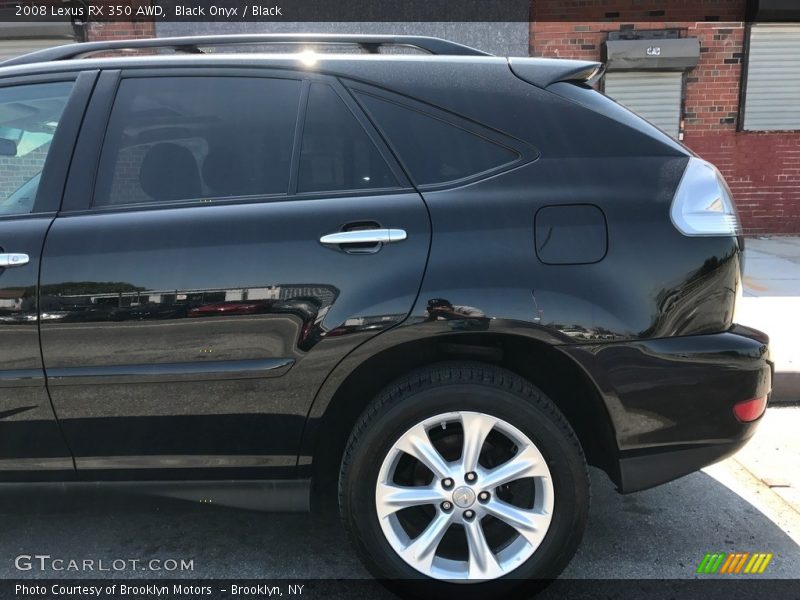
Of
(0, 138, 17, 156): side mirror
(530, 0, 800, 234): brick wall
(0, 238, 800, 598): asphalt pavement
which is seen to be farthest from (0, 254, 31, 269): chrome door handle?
(530, 0, 800, 234): brick wall

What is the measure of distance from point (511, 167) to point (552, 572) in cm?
136

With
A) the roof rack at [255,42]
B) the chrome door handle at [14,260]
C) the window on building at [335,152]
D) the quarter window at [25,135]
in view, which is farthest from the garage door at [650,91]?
the chrome door handle at [14,260]

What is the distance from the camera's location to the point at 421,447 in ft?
6.41

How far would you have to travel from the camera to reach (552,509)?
198 cm

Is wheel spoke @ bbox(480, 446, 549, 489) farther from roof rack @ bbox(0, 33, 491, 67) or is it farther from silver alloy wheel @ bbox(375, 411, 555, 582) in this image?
roof rack @ bbox(0, 33, 491, 67)

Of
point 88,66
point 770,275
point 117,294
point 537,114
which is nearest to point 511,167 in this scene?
point 537,114

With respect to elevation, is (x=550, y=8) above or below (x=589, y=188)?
above

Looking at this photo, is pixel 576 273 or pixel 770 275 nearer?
pixel 576 273

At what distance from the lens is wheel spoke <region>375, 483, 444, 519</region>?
6.49 ft

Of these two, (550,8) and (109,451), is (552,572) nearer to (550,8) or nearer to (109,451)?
(109,451)

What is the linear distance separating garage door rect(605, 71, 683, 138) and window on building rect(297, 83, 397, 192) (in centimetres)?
731

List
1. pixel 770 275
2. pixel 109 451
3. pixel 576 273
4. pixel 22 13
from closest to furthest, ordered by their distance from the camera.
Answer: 1. pixel 576 273
2. pixel 109 451
3. pixel 770 275
4. pixel 22 13

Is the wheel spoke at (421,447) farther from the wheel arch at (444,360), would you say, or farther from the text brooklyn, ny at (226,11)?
the text brooklyn, ny at (226,11)

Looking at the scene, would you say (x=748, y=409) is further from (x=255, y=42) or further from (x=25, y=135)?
(x=25, y=135)
